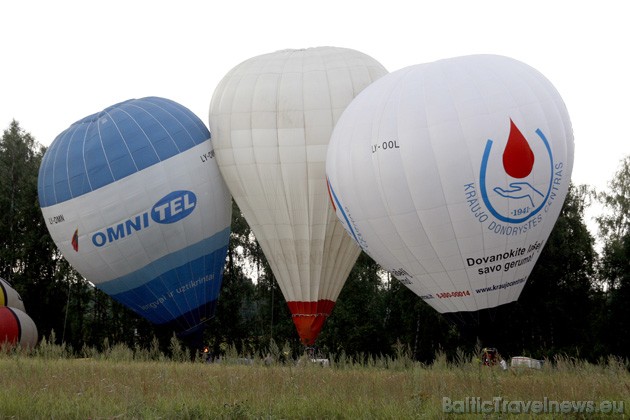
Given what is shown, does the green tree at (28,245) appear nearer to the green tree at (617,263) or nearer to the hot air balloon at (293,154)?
the hot air balloon at (293,154)

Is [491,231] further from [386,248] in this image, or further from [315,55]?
[315,55]

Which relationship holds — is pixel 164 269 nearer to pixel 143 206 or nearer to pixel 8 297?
pixel 143 206

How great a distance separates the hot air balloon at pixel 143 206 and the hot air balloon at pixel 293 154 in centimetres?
98

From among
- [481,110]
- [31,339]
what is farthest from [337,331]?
[481,110]

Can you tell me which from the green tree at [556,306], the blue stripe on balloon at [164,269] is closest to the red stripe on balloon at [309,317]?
the blue stripe on balloon at [164,269]

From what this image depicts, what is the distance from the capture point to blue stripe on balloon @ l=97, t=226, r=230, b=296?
837 inches

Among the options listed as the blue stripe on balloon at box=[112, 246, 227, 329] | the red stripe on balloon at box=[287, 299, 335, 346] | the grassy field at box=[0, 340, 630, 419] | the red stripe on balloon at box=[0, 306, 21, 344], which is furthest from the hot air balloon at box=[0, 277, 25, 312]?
the grassy field at box=[0, 340, 630, 419]

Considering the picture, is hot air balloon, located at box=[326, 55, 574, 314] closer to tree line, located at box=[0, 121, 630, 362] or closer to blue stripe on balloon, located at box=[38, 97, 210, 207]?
blue stripe on balloon, located at box=[38, 97, 210, 207]

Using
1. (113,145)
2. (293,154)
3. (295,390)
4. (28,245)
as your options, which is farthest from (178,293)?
(28,245)

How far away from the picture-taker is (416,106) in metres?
16.6

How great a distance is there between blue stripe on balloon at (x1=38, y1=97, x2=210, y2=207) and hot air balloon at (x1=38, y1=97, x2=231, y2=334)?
0.08ft

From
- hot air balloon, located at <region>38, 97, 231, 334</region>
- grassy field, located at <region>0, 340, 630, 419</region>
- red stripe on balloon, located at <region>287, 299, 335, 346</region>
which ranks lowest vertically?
grassy field, located at <region>0, 340, 630, 419</region>

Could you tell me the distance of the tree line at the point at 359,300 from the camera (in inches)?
1142

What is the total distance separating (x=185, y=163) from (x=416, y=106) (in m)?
7.24
